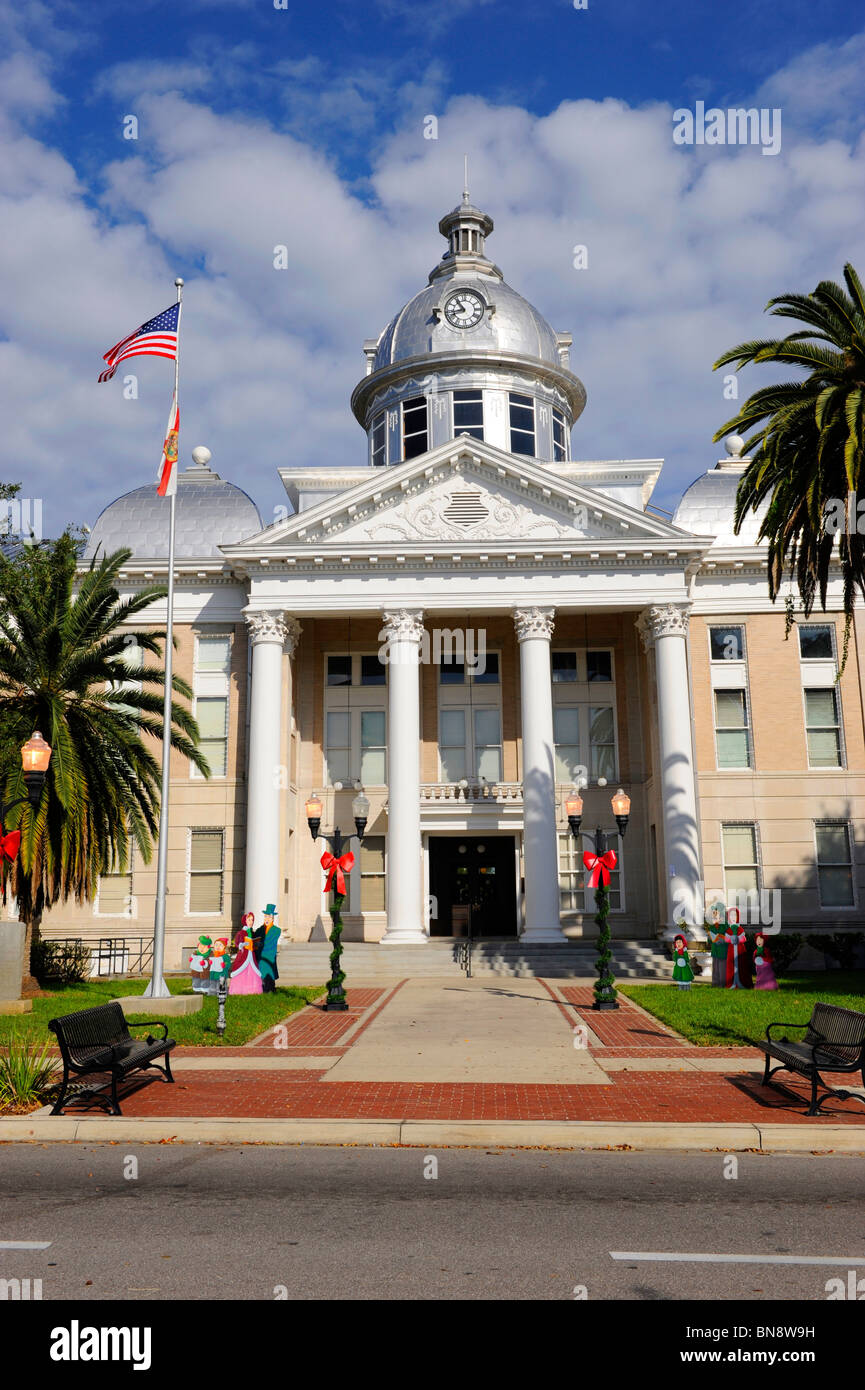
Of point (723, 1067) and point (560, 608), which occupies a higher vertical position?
point (560, 608)

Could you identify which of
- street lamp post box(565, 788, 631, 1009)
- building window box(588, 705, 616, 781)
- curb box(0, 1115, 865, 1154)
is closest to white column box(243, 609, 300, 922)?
building window box(588, 705, 616, 781)

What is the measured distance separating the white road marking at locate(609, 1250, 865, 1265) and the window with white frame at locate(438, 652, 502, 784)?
27898 millimetres

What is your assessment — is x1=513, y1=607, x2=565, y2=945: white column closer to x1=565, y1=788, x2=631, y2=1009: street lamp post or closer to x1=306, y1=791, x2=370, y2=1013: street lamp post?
x1=565, y1=788, x2=631, y2=1009: street lamp post

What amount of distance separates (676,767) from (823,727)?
6910mm

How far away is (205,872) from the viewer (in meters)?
33.6

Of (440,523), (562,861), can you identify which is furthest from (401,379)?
(562,861)

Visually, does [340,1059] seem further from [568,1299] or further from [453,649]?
[453,649]

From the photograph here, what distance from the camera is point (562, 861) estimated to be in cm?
3416

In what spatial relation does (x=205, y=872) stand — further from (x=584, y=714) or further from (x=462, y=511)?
(x=462, y=511)

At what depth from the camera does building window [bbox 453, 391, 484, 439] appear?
40844 millimetres

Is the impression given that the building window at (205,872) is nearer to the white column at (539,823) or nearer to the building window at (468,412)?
the white column at (539,823)

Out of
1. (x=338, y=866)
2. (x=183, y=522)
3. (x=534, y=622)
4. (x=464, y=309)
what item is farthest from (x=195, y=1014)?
(x=464, y=309)

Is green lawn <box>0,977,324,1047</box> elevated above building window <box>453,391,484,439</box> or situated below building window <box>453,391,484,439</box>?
below
